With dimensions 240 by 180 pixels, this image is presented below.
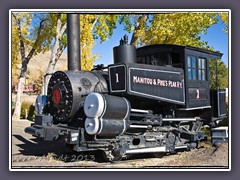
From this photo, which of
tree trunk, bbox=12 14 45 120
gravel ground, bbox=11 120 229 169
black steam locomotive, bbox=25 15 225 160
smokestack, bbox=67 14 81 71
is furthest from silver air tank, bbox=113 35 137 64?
tree trunk, bbox=12 14 45 120

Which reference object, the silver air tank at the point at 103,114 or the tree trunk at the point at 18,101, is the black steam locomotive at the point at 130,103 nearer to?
the silver air tank at the point at 103,114

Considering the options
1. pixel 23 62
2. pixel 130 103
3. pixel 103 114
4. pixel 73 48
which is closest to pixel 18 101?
pixel 23 62

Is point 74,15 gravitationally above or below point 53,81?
above

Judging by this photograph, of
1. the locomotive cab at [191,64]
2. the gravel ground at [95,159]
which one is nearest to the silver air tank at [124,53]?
the locomotive cab at [191,64]

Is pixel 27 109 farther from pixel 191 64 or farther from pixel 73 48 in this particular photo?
pixel 191 64

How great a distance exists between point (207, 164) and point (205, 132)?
356 centimetres

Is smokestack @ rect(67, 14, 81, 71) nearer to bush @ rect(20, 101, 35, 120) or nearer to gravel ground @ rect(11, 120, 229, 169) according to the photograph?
gravel ground @ rect(11, 120, 229, 169)

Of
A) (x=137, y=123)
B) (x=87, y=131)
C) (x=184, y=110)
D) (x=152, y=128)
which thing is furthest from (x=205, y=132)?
(x=87, y=131)

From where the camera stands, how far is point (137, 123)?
830 cm

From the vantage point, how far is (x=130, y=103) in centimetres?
848

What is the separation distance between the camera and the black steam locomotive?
24.9 ft

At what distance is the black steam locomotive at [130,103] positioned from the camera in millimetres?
7586

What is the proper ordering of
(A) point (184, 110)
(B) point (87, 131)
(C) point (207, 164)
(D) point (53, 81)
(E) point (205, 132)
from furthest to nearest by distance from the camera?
(E) point (205, 132), (A) point (184, 110), (D) point (53, 81), (C) point (207, 164), (B) point (87, 131)
